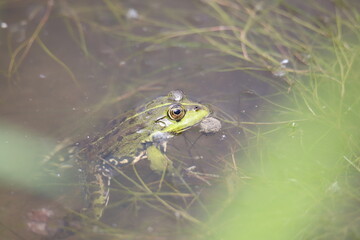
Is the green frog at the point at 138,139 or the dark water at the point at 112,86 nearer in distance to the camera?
the dark water at the point at 112,86

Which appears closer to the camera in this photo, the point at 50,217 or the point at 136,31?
the point at 50,217

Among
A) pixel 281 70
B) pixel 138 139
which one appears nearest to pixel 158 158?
pixel 138 139

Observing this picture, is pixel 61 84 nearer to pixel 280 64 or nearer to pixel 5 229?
pixel 5 229

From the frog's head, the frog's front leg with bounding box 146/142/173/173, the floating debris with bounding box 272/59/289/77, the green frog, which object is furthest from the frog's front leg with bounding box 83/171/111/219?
the floating debris with bounding box 272/59/289/77

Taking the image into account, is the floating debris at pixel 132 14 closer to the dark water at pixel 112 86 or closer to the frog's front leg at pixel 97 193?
the dark water at pixel 112 86

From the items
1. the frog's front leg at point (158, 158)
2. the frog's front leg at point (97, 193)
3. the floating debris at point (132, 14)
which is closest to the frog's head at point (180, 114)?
the frog's front leg at point (158, 158)

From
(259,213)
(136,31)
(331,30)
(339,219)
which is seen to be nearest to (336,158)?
(339,219)

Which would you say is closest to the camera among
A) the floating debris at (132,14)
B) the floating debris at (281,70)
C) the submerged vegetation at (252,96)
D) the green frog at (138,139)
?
the submerged vegetation at (252,96)

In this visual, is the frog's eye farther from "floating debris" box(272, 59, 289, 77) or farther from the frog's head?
"floating debris" box(272, 59, 289, 77)
